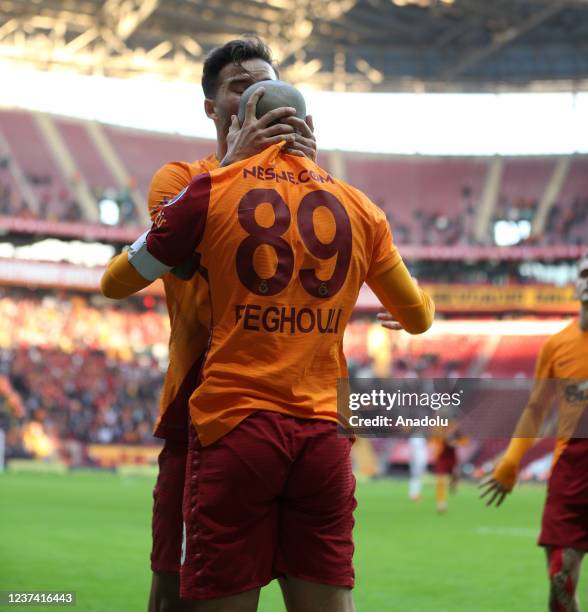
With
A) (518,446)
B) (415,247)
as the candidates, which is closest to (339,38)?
(415,247)

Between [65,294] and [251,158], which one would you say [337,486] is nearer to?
[251,158]

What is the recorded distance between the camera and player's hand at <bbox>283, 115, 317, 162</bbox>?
130 inches

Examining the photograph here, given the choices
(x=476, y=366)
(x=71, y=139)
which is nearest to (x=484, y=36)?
(x=476, y=366)

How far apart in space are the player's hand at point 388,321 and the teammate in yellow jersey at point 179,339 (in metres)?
0.63

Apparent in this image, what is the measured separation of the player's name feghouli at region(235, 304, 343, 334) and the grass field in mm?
4698

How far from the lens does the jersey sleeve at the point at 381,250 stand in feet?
11.2

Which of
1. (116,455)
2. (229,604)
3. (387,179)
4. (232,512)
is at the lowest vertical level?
(116,455)

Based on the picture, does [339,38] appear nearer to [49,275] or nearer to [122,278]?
[49,275]

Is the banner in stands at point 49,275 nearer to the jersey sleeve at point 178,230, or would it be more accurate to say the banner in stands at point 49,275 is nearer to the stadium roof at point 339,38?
the stadium roof at point 339,38

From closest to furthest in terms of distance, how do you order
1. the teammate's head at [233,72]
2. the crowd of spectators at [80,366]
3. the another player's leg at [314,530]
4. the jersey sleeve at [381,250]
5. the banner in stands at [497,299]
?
the another player's leg at [314,530] < the jersey sleeve at [381,250] < the teammate's head at [233,72] < the crowd of spectators at [80,366] < the banner in stands at [497,299]

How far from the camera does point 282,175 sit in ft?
10.7

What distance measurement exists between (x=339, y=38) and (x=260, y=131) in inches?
1799

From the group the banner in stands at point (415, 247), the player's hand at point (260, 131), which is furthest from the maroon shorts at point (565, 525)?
the banner in stands at point (415, 247)

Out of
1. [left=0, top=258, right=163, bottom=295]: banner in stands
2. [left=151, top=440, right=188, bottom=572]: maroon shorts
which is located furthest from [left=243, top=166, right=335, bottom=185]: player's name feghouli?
[left=0, top=258, right=163, bottom=295]: banner in stands
